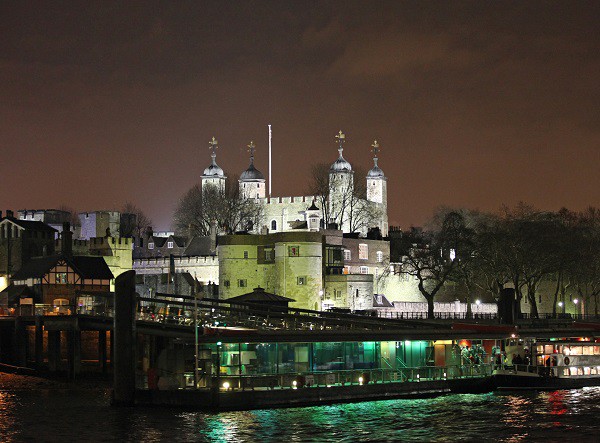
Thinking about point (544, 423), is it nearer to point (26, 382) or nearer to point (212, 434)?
point (212, 434)

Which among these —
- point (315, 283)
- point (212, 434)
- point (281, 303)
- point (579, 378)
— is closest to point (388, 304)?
point (315, 283)

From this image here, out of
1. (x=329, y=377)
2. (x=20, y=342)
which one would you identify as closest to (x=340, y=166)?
(x=20, y=342)

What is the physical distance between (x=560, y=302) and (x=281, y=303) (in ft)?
165

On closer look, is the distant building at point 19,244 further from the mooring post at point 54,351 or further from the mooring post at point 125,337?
the mooring post at point 125,337

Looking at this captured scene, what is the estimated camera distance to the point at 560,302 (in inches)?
5340

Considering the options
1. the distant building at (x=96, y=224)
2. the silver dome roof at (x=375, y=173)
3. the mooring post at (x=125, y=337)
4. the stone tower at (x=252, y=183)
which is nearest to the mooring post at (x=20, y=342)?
the mooring post at (x=125, y=337)

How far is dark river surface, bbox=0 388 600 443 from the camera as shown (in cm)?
5356

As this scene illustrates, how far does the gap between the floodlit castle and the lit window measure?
2484cm

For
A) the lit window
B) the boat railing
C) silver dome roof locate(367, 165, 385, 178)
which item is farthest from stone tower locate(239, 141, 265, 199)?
the boat railing

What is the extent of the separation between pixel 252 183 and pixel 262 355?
4823 inches

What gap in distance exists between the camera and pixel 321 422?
56.8m

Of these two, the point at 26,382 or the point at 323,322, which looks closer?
the point at 323,322

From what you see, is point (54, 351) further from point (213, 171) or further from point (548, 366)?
point (213, 171)

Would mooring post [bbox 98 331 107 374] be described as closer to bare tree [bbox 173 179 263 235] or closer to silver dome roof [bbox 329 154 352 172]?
bare tree [bbox 173 179 263 235]
